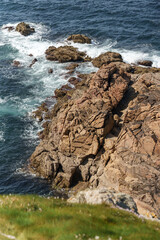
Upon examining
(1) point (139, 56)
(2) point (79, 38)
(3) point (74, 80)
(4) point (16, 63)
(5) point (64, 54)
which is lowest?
(3) point (74, 80)

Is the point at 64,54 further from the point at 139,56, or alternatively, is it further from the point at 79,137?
the point at 79,137

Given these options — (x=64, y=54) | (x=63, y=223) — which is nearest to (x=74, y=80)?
(x=64, y=54)

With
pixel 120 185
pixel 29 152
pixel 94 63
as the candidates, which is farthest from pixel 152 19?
pixel 120 185

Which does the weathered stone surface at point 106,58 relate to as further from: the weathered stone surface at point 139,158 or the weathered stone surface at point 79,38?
the weathered stone surface at point 139,158

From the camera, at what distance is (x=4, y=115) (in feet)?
185

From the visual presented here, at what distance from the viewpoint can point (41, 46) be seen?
84.2 metres

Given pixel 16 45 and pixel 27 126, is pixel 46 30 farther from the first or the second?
pixel 27 126

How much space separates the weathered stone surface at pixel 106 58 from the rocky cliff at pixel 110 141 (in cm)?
1944

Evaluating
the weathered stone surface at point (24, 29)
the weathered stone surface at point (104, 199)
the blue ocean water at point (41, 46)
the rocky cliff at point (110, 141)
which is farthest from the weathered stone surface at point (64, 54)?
the weathered stone surface at point (104, 199)

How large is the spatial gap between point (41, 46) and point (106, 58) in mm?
26509

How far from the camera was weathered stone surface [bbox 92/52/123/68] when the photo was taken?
6756 cm

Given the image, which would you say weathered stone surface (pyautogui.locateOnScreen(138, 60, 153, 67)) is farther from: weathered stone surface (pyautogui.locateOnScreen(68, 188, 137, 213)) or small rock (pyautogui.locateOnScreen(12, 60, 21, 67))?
weathered stone surface (pyautogui.locateOnScreen(68, 188, 137, 213))

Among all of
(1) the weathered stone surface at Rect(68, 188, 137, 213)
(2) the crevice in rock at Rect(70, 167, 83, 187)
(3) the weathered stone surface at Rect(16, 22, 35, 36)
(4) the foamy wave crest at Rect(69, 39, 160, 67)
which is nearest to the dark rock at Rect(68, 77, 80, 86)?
(4) the foamy wave crest at Rect(69, 39, 160, 67)

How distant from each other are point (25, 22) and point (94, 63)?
158ft
